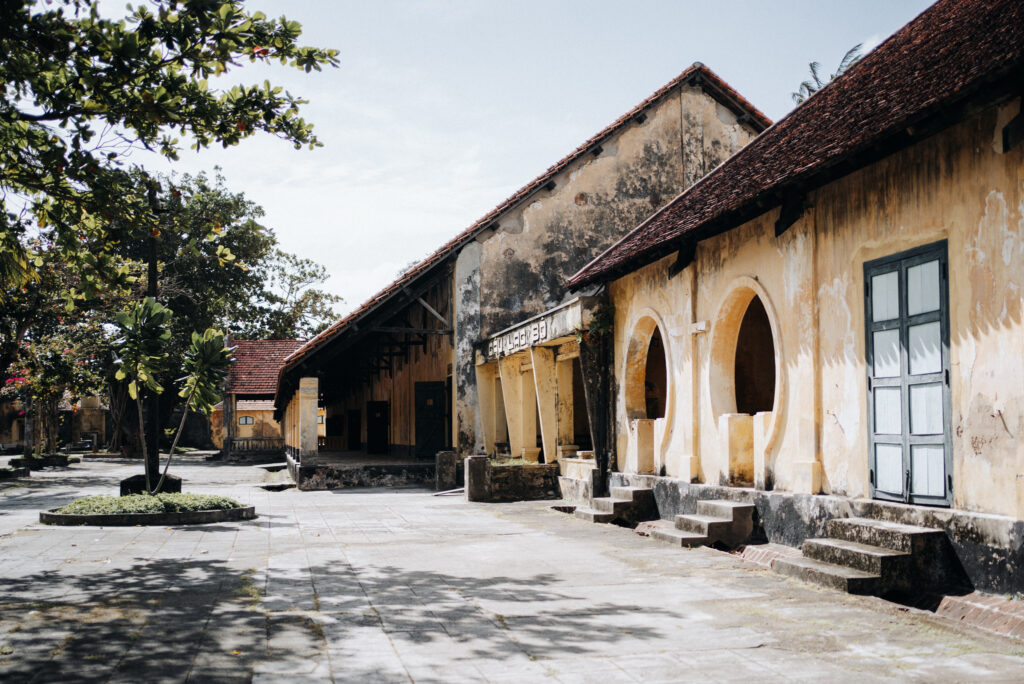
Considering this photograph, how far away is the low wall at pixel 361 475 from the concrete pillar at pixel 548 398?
4.06 meters

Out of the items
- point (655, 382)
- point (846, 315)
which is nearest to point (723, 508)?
point (846, 315)

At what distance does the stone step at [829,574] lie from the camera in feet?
23.1

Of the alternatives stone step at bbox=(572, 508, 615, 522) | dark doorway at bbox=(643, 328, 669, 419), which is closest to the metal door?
stone step at bbox=(572, 508, 615, 522)

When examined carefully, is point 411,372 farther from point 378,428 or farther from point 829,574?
point 829,574

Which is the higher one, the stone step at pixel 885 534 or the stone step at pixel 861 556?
the stone step at pixel 885 534

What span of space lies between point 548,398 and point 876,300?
29.8 feet

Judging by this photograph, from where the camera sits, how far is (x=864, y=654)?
5.43 meters

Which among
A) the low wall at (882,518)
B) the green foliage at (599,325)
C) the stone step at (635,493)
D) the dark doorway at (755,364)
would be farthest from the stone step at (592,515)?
the dark doorway at (755,364)

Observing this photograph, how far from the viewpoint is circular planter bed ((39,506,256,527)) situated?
12.4 metres

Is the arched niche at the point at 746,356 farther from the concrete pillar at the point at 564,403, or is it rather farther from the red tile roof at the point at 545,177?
the red tile roof at the point at 545,177

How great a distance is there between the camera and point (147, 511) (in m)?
12.7

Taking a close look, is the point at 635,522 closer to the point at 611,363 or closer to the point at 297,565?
the point at 611,363

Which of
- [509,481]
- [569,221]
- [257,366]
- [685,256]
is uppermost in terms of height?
[569,221]

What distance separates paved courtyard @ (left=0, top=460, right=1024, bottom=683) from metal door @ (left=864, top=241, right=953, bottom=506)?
124 cm
